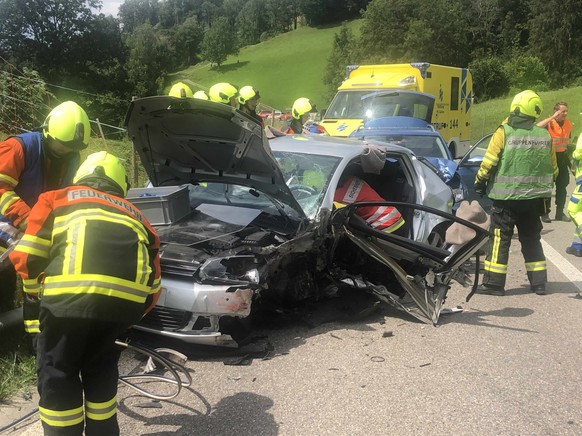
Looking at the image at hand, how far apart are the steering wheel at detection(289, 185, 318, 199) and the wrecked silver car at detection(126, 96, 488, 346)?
0.5 inches

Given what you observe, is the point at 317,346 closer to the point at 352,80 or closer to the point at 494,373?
the point at 494,373

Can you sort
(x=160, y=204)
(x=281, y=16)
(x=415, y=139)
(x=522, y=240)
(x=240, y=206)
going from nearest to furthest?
(x=160, y=204) < (x=240, y=206) < (x=522, y=240) < (x=415, y=139) < (x=281, y=16)

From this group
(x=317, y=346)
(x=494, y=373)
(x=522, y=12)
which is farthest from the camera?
(x=522, y=12)

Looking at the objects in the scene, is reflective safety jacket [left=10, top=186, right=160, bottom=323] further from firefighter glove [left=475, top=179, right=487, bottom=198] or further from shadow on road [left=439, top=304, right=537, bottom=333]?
firefighter glove [left=475, top=179, right=487, bottom=198]

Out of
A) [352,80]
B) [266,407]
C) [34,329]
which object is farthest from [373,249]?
[352,80]

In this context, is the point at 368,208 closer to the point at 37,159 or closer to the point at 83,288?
the point at 37,159

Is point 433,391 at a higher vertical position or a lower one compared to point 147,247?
lower

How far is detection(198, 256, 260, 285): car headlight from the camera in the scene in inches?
163

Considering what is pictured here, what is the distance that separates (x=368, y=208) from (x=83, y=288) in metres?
3.17

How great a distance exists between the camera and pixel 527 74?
51.8m

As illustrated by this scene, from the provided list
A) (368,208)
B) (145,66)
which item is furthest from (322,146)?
(145,66)

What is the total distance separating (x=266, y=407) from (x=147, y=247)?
55.6 inches

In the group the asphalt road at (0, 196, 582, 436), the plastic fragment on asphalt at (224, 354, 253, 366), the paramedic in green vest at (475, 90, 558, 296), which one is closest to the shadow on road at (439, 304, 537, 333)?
the asphalt road at (0, 196, 582, 436)

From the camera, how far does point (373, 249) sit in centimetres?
486
